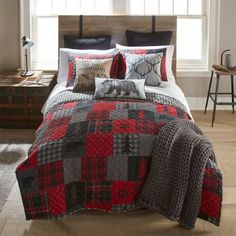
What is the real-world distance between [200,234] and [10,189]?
4.94ft

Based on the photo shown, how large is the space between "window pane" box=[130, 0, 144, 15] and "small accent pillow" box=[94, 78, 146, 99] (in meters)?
1.73

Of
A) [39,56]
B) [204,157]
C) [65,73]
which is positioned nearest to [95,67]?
[65,73]

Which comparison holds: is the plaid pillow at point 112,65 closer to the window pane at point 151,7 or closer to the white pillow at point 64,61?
the white pillow at point 64,61

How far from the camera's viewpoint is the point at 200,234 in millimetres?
3309

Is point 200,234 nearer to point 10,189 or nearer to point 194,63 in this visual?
point 10,189

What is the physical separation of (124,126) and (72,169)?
50cm

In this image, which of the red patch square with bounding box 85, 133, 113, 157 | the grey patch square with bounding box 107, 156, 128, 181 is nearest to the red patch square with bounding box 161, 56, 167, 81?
the red patch square with bounding box 85, 133, 113, 157

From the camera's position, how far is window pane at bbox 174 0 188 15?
609 cm

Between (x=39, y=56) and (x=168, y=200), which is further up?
(x=39, y=56)

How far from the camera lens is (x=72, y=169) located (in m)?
3.44

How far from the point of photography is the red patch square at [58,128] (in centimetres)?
361

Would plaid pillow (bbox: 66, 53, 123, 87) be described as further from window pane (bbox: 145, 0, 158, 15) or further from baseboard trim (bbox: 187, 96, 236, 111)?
baseboard trim (bbox: 187, 96, 236, 111)

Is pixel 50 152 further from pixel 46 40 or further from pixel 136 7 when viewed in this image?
pixel 136 7

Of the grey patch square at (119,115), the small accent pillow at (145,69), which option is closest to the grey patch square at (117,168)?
the grey patch square at (119,115)
